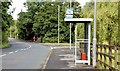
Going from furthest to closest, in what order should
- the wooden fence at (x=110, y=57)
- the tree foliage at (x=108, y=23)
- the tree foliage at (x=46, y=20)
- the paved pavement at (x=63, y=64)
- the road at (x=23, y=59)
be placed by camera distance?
the tree foliage at (x=46, y=20)
the tree foliage at (x=108, y=23)
the road at (x=23, y=59)
the paved pavement at (x=63, y=64)
the wooden fence at (x=110, y=57)

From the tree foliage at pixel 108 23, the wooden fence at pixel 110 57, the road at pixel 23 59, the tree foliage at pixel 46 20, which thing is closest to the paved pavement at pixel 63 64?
the road at pixel 23 59

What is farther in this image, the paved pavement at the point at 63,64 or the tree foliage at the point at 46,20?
the tree foliage at the point at 46,20

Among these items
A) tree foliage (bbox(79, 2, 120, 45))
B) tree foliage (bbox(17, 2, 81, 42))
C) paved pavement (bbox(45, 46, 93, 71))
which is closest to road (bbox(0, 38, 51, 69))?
paved pavement (bbox(45, 46, 93, 71))

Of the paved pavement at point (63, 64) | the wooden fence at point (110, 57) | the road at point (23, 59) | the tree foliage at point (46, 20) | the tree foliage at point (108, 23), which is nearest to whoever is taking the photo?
the wooden fence at point (110, 57)

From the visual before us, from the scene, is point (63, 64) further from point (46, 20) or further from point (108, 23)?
point (46, 20)

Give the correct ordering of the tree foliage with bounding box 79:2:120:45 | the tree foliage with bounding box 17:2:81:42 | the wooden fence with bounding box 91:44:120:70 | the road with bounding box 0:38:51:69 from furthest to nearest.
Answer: the tree foliage with bounding box 17:2:81:42 → the tree foliage with bounding box 79:2:120:45 → the road with bounding box 0:38:51:69 → the wooden fence with bounding box 91:44:120:70

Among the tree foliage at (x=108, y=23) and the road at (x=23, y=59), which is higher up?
the tree foliage at (x=108, y=23)

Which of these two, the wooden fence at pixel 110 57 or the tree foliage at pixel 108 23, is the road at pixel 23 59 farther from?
the tree foliage at pixel 108 23

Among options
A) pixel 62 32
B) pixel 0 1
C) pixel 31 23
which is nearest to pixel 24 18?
pixel 31 23

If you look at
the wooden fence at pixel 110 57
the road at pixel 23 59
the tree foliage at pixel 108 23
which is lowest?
the road at pixel 23 59

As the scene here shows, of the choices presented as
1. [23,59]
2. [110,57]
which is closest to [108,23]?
[23,59]

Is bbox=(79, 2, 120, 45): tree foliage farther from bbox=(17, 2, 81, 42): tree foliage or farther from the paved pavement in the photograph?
bbox=(17, 2, 81, 42): tree foliage

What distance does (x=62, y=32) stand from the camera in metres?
75.6

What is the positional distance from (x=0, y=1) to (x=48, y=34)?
1153 inches
